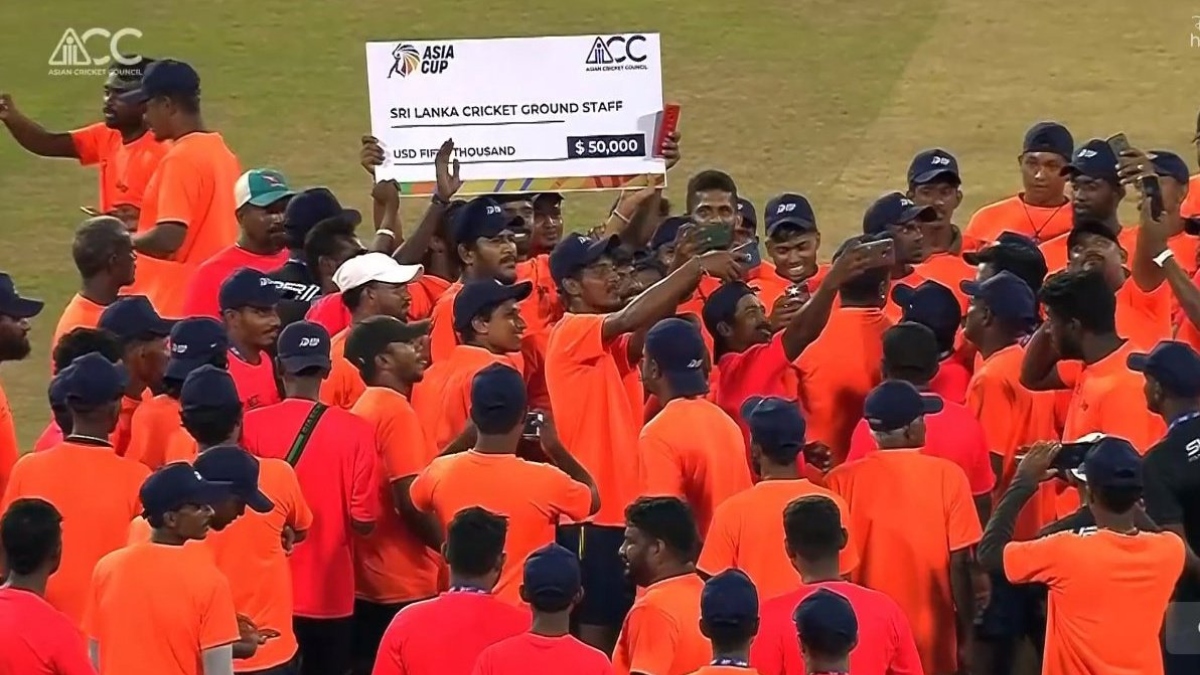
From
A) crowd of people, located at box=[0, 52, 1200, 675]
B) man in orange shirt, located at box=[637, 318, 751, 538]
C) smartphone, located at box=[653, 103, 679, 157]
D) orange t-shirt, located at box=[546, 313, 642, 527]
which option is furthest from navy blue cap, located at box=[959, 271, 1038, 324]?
smartphone, located at box=[653, 103, 679, 157]

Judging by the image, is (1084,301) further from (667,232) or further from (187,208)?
(187,208)

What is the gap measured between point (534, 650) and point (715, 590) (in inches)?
18.5

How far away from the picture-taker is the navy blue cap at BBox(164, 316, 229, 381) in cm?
634

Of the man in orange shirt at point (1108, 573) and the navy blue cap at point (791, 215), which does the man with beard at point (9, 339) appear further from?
the man in orange shirt at point (1108, 573)

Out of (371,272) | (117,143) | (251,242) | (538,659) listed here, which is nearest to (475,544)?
(538,659)

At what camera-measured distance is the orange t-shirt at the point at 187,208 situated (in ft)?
27.7

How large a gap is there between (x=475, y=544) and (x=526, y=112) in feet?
12.5

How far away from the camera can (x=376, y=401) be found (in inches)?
255

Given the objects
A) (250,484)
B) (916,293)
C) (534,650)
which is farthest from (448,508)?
(916,293)

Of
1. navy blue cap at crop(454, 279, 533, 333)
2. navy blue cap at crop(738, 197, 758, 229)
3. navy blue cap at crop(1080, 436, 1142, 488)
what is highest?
navy blue cap at crop(738, 197, 758, 229)

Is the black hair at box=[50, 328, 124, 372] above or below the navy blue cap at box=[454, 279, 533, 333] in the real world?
below

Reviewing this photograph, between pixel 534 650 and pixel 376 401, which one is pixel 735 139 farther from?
pixel 534 650

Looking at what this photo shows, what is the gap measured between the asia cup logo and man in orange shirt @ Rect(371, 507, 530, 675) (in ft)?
12.5

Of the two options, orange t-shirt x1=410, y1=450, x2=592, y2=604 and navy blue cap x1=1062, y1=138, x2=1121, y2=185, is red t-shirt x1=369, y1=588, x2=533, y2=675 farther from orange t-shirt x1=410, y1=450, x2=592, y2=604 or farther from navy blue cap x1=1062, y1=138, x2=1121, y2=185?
navy blue cap x1=1062, y1=138, x2=1121, y2=185
